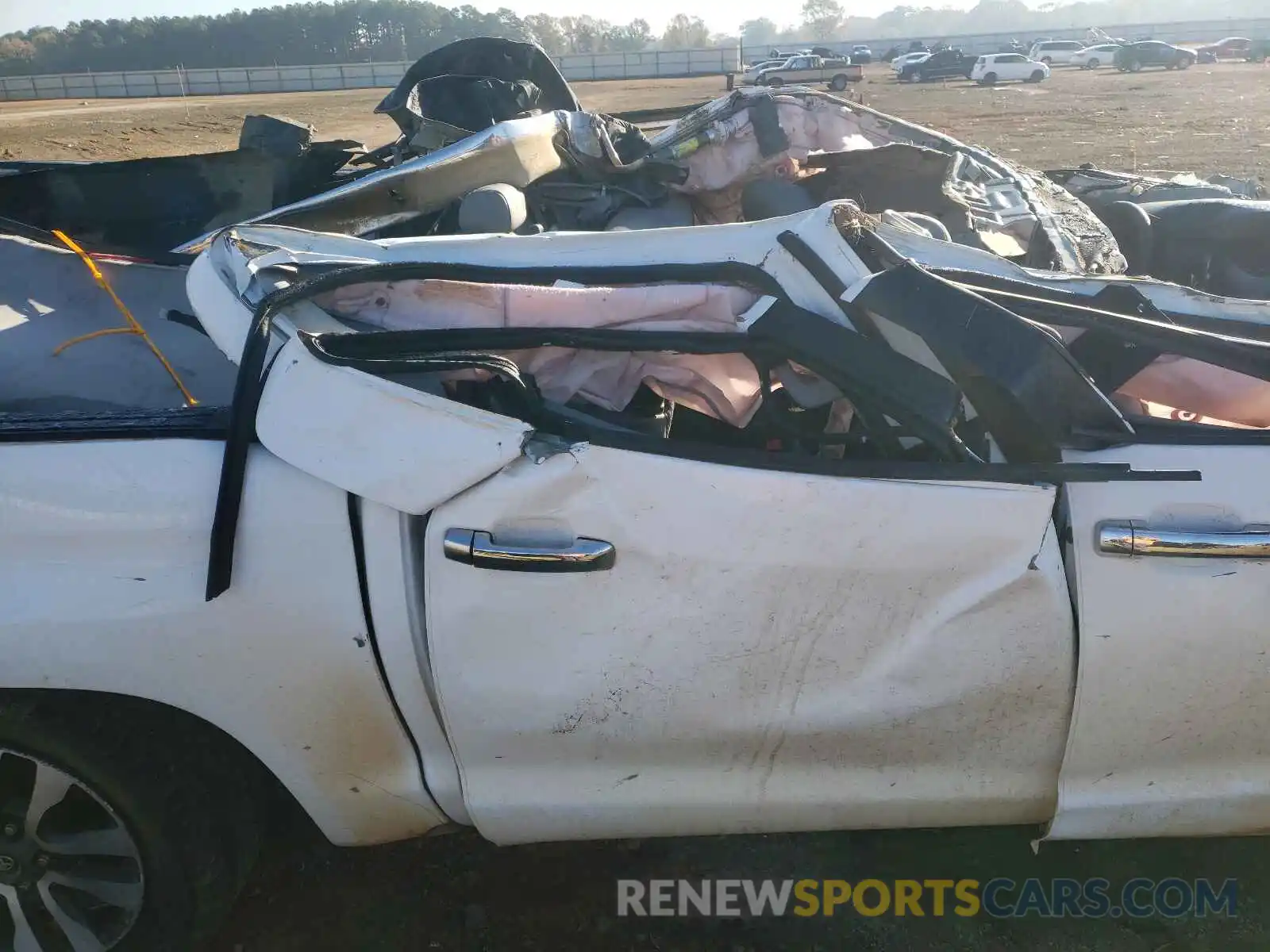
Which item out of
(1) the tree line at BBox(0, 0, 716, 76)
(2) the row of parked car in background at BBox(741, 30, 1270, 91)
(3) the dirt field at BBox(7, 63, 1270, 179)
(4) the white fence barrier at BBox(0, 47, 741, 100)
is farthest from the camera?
(1) the tree line at BBox(0, 0, 716, 76)

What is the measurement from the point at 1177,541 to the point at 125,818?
78.9 inches

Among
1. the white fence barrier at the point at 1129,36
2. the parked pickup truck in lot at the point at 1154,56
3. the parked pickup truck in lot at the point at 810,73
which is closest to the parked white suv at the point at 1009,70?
the parked pickup truck in lot at the point at 810,73

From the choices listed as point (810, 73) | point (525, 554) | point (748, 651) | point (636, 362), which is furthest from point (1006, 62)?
point (525, 554)

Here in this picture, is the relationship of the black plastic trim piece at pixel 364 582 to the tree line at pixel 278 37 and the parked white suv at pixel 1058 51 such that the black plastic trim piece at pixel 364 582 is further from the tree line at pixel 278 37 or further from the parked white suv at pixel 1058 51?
the tree line at pixel 278 37

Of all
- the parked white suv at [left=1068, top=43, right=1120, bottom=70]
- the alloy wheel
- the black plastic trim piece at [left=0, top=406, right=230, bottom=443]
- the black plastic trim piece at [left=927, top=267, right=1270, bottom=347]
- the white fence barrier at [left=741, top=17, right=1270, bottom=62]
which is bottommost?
the alloy wheel

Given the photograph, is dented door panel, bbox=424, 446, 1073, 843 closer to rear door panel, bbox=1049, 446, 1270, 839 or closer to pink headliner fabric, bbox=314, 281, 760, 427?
rear door panel, bbox=1049, 446, 1270, 839

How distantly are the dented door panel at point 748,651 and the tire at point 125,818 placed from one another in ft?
1.74

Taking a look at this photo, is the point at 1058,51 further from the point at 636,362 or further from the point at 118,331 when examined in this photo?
the point at 636,362

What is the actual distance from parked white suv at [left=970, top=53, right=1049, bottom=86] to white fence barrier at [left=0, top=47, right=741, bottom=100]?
1509 centimetres

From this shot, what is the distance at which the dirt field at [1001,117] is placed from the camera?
1466cm

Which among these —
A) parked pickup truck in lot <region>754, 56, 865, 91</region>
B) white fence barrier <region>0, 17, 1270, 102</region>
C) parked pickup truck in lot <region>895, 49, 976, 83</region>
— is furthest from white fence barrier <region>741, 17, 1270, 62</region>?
parked pickup truck in lot <region>754, 56, 865, 91</region>

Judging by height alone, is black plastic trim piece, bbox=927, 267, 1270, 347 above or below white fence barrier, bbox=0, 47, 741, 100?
below

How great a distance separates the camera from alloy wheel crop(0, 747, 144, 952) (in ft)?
5.78

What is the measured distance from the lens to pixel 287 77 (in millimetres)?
48000
